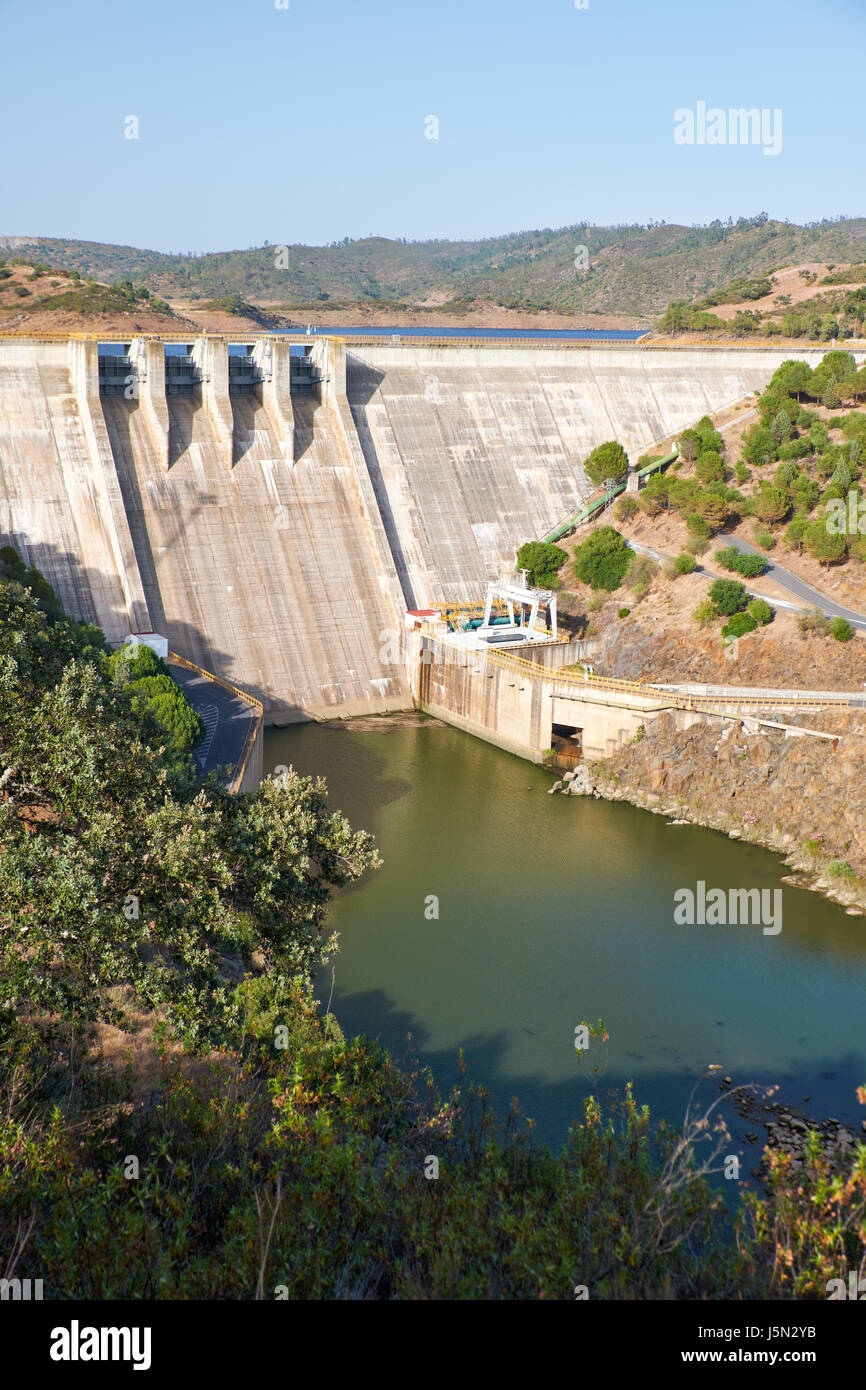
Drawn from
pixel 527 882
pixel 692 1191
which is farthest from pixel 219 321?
pixel 692 1191

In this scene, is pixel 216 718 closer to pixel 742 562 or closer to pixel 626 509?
pixel 742 562

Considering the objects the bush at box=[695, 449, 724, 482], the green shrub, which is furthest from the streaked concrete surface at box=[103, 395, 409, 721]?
the green shrub

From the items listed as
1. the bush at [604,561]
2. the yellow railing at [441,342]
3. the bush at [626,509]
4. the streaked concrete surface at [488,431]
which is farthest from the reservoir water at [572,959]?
the yellow railing at [441,342]

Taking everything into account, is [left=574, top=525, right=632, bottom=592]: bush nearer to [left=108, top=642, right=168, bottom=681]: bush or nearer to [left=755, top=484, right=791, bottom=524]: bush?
[left=755, top=484, right=791, bottom=524]: bush

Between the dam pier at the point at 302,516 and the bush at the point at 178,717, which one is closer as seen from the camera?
the bush at the point at 178,717

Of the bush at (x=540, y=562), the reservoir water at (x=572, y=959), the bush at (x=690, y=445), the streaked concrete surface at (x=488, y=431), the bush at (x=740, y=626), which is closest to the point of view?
the reservoir water at (x=572, y=959)

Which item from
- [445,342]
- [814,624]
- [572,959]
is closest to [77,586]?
[445,342]

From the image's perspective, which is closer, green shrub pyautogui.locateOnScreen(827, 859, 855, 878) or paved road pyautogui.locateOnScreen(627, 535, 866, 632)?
green shrub pyautogui.locateOnScreen(827, 859, 855, 878)

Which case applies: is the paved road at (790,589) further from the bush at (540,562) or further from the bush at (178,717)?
the bush at (178,717)

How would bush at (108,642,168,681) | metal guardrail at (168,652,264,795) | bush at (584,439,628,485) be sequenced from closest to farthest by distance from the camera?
metal guardrail at (168,652,264,795) < bush at (108,642,168,681) < bush at (584,439,628,485)
